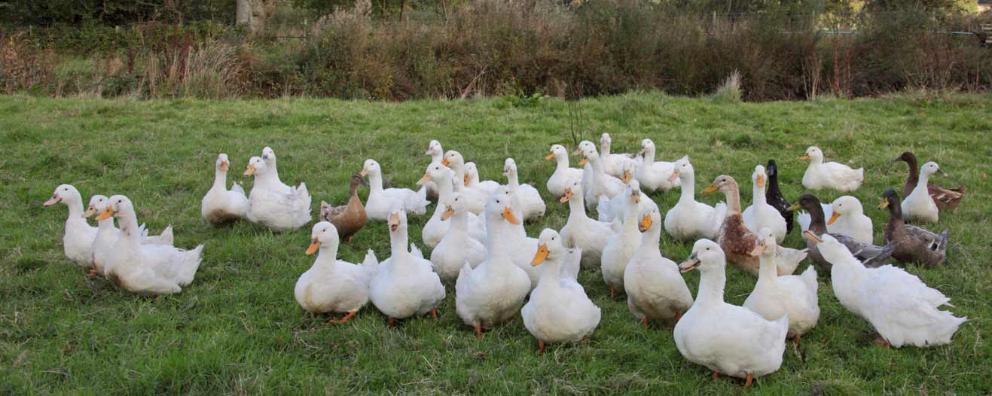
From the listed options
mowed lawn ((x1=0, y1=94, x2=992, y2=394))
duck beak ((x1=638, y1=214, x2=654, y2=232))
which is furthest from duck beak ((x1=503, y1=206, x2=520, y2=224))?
duck beak ((x1=638, y1=214, x2=654, y2=232))

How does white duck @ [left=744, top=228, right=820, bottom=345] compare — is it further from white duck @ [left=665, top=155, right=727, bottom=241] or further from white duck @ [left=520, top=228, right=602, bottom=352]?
white duck @ [left=665, top=155, right=727, bottom=241]

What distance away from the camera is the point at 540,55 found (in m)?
14.5

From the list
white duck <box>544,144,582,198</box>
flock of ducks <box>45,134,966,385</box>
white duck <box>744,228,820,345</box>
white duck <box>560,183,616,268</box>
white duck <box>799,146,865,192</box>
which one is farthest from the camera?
white duck <box>799,146,865,192</box>

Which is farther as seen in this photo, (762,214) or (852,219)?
(762,214)

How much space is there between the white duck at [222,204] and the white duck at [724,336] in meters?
3.96

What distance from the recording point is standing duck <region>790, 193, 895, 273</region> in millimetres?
5156

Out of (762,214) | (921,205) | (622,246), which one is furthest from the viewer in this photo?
(921,205)

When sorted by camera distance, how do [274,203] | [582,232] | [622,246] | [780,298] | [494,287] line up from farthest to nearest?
[274,203] → [582,232] → [622,246] → [494,287] → [780,298]

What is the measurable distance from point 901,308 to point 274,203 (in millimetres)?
4512

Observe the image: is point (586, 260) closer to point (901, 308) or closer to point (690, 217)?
point (690, 217)

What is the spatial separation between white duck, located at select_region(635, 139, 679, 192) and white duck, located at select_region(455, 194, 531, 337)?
3115 mm

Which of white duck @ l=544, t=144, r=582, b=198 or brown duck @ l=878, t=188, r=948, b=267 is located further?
white duck @ l=544, t=144, r=582, b=198

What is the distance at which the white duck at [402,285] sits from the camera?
448cm

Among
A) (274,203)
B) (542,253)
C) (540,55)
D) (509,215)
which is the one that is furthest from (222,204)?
(540,55)
